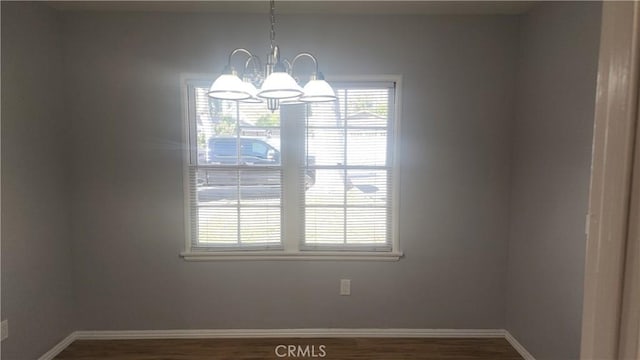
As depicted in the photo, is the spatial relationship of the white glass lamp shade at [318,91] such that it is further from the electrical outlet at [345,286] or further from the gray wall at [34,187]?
the gray wall at [34,187]

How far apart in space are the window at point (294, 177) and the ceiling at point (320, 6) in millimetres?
523

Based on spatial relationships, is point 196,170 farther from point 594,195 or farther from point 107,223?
point 594,195

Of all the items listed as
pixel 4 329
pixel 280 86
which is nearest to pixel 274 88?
pixel 280 86

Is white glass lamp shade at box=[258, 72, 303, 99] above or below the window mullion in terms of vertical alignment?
above

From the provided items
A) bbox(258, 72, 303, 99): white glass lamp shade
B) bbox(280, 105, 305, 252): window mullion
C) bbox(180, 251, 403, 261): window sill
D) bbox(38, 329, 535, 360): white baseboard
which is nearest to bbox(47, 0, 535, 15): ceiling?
bbox(280, 105, 305, 252): window mullion

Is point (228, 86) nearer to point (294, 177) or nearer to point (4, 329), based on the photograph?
point (294, 177)

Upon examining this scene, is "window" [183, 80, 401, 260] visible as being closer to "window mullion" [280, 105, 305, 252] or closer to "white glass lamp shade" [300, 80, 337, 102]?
"window mullion" [280, 105, 305, 252]

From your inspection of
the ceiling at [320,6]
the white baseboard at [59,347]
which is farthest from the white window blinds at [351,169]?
the white baseboard at [59,347]

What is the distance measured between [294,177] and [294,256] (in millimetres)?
625

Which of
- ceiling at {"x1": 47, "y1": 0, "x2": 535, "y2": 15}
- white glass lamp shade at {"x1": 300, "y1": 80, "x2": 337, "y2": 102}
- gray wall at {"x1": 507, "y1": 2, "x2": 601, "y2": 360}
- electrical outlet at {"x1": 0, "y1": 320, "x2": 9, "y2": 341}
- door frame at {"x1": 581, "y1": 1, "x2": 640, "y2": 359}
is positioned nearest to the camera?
door frame at {"x1": 581, "y1": 1, "x2": 640, "y2": 359}

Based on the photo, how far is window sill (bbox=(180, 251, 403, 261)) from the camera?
2.77 metres

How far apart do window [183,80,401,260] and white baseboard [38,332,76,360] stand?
1098 millimetres

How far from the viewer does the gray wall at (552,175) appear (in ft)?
6.70

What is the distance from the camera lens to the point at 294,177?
2756mm
